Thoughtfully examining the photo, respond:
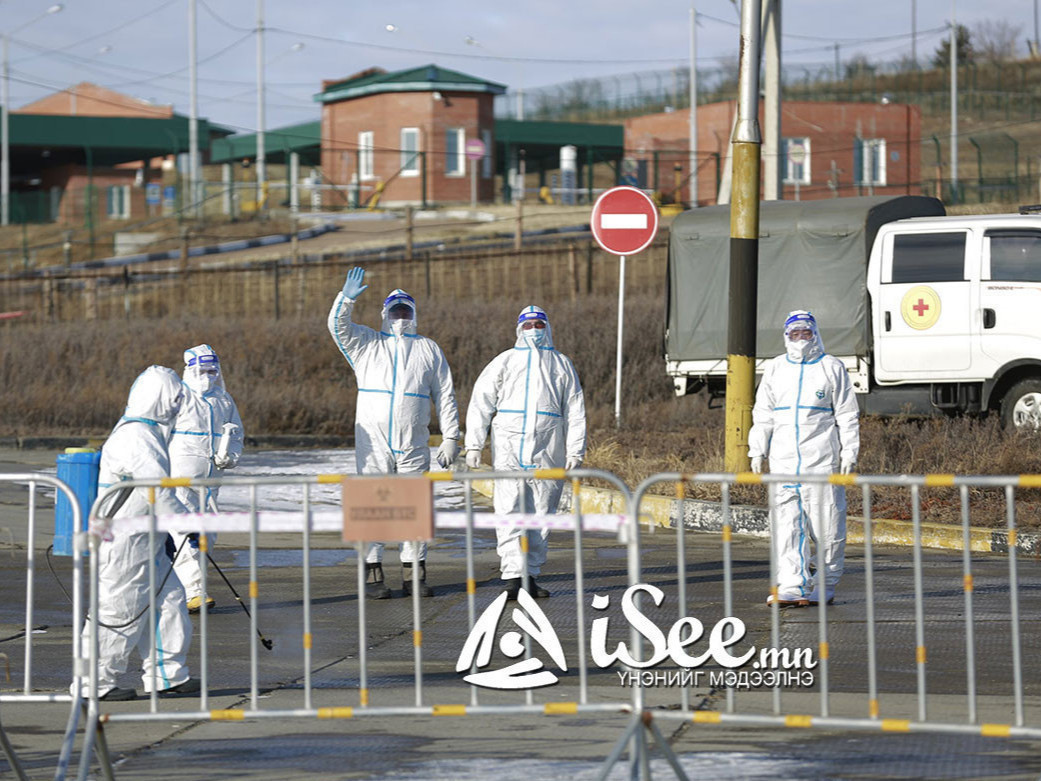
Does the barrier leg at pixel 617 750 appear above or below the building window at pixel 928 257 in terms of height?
below

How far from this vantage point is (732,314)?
40.5 ft

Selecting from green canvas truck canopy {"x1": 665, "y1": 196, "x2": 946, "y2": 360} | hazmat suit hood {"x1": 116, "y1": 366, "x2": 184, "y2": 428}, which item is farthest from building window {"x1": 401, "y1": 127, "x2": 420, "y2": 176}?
hazmat suit hood {"x1": 116, "y1": 366, "x2": 184, "y2": 428}

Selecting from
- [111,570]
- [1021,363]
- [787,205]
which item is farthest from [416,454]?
[787,205]

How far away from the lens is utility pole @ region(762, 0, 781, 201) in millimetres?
18406

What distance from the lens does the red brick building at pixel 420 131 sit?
49688 mm

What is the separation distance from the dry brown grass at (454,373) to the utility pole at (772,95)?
291 centimetres

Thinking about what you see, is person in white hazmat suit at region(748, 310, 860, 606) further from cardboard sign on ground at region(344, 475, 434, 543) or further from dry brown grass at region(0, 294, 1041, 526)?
cardboard sign on ground at region(344, 475, 434, 543)

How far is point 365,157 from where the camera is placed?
51.5 m

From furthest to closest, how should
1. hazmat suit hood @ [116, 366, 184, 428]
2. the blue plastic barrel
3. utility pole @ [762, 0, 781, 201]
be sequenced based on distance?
utility pole @ [762, 0, 781, 201]
the blue plastic barrel
hazmat suit hood @ [116, 366, 184, 428]

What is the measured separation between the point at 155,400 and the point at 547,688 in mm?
2243

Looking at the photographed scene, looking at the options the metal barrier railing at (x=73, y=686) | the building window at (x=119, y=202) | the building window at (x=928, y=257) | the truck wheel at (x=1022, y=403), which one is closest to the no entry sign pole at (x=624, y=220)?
the building window at (x=928, y=257)

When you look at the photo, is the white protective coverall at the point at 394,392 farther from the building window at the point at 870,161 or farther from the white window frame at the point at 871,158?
the building window at the point at 870,161

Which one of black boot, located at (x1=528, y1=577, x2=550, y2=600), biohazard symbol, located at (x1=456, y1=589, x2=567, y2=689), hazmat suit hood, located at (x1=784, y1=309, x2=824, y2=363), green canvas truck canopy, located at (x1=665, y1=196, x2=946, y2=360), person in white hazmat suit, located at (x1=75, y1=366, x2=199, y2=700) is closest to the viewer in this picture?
biohazard symbol, located at (x1=456, y1=589, x2=567, y2=689)

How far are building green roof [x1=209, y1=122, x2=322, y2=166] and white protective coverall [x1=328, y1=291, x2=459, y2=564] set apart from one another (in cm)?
4593
